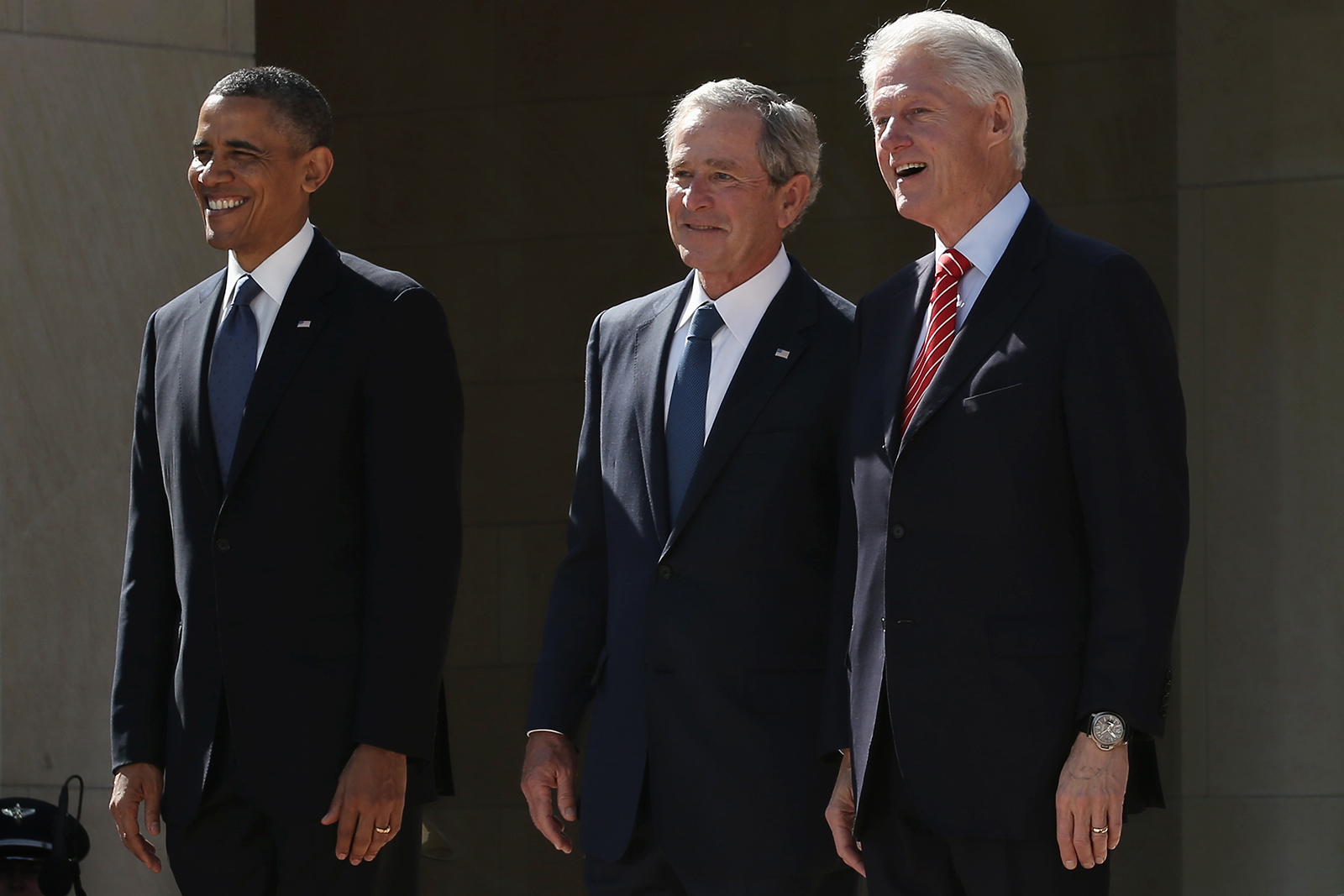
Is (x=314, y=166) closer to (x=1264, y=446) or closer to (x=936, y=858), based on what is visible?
(x=936, y=858)

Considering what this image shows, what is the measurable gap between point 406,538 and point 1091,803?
51.1 inches

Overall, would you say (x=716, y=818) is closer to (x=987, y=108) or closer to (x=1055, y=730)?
(x=1055, y=730)

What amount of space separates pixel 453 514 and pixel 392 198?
4541mm

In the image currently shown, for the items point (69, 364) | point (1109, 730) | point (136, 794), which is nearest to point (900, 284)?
point (1109, 730)

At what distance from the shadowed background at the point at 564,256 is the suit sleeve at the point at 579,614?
6.04 ft

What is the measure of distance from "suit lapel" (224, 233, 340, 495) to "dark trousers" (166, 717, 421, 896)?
1.75 feet

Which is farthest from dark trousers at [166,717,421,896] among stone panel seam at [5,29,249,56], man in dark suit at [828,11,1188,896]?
stone panel seam at [5,29,249,56]

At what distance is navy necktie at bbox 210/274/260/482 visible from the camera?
297 cm

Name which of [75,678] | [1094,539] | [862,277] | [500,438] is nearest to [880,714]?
[1094,539]

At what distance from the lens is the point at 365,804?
281 centimetres

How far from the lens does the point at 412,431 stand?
2928 millimetres

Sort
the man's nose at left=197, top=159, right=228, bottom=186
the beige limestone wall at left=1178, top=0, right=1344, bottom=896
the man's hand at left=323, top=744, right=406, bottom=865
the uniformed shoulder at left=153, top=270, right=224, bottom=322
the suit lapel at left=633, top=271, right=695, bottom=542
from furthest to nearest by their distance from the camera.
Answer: the beige limestone wall at left=1178, top=0, right=1344, bottom=896
the uniformed shoulder at left=153, top=270, right=224, bottom=322
the man's nose at left=197, top=159, right=228, bottom=186
the suit lapel at left=633, top=271, right=695, bottom=542
the man's hand at left=323, top=744, right=406, bottom=865

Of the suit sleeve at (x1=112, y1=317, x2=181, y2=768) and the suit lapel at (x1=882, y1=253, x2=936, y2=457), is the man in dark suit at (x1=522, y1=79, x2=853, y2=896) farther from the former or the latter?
the suit sleeve at (x1=112, y1=317, x2=181, y2=768)

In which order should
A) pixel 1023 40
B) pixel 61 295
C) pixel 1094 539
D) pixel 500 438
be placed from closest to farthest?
pixel 1094 539 < pixel 61 295 < pixel 1023 40 < pixel 500 438
